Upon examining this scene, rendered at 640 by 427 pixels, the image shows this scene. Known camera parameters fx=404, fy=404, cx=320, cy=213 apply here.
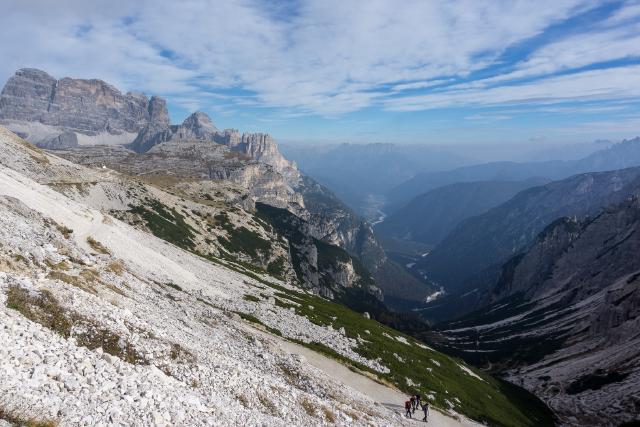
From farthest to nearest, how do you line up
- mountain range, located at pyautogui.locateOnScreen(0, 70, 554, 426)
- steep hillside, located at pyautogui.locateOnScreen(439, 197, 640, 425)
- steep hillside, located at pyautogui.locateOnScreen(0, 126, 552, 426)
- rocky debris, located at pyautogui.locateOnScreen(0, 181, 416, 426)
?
1. steep hillside, located at pyautogui.locateOnScreen(439, 197, 640, 425)
2. mountain range, located at pyautogui.locateOnScreen(0, 70, 554, 426)
3. steep hillside, located at pyautogui.locateOnScreen(0, 126, 552, 426)
4. rocky debris, located at pyautogui.locateOnScreen(0, 181, 416, 426)

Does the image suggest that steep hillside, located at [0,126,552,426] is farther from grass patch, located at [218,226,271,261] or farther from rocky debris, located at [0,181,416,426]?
grass patch, located at [218,226,271,261]

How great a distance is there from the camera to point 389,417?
115 feet

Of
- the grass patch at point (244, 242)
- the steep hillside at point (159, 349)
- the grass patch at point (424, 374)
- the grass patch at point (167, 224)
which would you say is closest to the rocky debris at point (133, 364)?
the steep hillside at point (159, 349)

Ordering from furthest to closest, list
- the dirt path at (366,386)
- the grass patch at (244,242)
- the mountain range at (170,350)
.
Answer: the grass patch at (244,242), the dirt path at (366,386), the mountain range at (170,350)

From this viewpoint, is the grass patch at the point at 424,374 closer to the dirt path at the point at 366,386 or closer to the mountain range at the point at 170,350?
the mountain range at the point at 170,350

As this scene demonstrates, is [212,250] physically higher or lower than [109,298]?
lower

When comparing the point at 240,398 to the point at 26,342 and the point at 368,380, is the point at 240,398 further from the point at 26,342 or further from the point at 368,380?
the point at 368,380

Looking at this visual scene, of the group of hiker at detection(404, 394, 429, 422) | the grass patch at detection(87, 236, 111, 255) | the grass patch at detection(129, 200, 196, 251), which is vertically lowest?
the group of hiker at detection(404, 394, 429, 422)

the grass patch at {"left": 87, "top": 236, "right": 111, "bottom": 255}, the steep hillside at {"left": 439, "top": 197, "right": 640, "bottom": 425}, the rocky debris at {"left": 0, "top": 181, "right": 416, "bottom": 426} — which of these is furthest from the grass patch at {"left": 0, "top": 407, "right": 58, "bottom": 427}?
the steep hillside at {"left": 439, "top": 197, "right": 640, "bottom": 425}

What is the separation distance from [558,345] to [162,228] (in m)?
151

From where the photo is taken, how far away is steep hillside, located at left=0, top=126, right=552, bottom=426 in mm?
16922

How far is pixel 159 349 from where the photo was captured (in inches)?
931

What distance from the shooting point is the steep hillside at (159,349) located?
55.5 feet

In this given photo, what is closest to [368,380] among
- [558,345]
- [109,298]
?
[109,298]
